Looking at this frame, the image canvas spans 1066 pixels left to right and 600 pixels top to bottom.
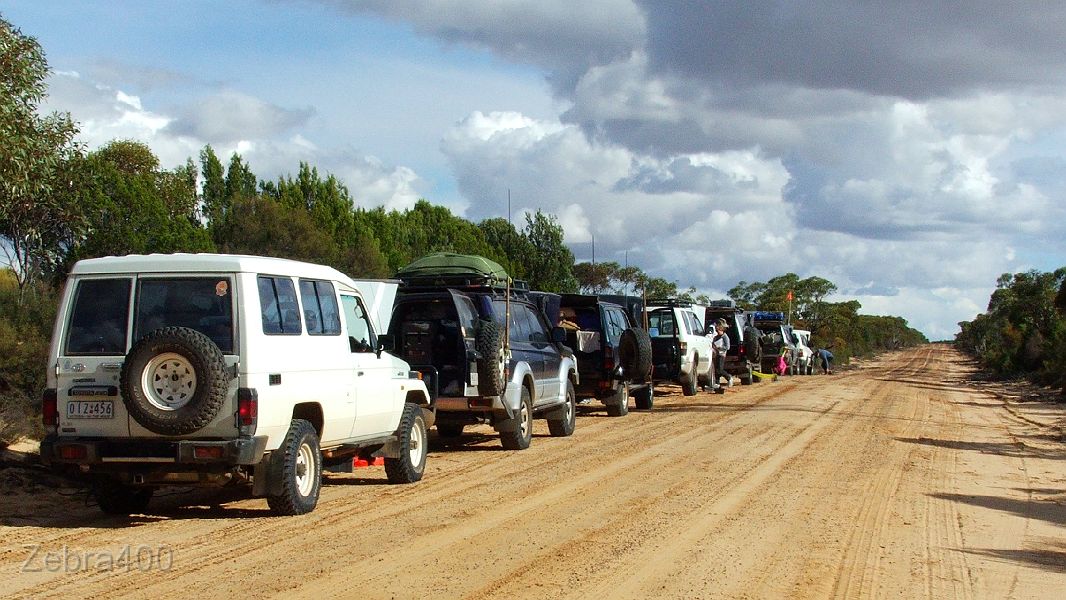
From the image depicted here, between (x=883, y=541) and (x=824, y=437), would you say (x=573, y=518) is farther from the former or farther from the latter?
(x=824, y=437)

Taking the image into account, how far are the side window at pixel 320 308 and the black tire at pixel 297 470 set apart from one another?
3.05ft

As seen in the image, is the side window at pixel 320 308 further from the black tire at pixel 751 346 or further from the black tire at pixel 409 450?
the black tire at pixel 751 346

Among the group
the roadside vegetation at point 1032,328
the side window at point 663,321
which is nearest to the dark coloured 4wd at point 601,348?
the side window at point 663,321

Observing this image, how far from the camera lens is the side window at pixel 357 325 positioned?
11.0 m

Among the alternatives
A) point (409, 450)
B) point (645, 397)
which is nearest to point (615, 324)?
point (645, 397)

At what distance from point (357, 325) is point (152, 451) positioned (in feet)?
10.7

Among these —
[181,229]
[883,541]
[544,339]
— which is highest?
[181,229]

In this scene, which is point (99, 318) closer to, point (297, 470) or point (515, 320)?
point (297, 470)

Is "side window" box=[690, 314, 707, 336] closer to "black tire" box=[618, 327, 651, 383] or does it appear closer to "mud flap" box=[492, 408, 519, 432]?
"black tire" box=[618, 327, 651, 383]

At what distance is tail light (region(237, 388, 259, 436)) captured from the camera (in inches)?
346

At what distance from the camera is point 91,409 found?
9.03 meters

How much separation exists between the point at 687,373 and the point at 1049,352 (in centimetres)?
2472

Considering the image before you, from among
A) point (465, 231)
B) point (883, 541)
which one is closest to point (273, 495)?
point (883, 541)

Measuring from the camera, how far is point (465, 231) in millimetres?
65438
